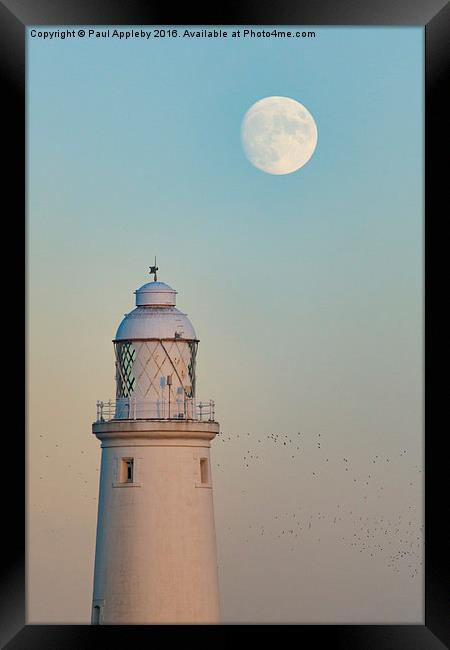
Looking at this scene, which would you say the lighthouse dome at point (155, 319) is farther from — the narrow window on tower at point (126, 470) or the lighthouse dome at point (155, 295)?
the narrow window on tower at point (126, 470)

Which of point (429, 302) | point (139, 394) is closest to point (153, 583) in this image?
point (139, 394)

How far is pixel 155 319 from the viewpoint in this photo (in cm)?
2969

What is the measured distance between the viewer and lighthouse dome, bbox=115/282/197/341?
97.1 ft

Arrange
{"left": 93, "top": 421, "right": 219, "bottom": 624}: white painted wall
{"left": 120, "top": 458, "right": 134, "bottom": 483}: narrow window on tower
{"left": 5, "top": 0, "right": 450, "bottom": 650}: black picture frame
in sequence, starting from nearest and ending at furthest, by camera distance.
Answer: {"left": 5, "top": 0, "right": 450, "bottom": 650}: black picture frame < {"left": 93, "top": 421, "right": 219, "bottom": 624}: white painted wall < {"left": 120, "top": 458, "right": 134, "bottom": 483}: narrow window on tower

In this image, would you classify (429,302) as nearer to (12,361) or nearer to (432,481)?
(432,481)

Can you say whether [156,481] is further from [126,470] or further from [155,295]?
[155,295]

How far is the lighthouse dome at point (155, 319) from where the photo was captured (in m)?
29.6

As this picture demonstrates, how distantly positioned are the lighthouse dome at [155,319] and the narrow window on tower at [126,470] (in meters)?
2.03

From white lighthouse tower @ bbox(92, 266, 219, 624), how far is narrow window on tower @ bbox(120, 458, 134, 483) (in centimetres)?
2

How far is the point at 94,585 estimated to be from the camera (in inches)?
1184

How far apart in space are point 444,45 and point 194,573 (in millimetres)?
14017

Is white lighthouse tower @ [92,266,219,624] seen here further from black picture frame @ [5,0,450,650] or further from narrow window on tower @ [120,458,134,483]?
black picture frame @ [5,0,450,650]

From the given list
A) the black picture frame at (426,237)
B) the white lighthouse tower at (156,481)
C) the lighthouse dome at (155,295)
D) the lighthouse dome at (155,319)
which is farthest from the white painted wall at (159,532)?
the black picture frame at (426,237)

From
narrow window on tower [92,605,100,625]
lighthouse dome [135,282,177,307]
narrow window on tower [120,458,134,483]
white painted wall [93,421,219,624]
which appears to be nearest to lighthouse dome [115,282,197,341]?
lighthouse dome [135,282,177,307]
